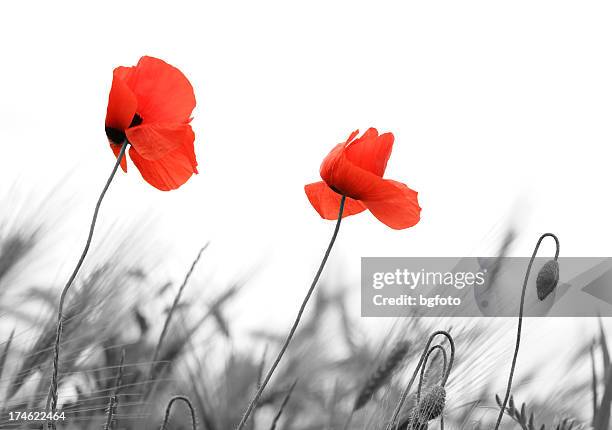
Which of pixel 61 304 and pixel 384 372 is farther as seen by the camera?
pixel 384 372

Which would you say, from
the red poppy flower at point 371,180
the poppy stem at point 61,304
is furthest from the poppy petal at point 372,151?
the poppy stem at point 61,304

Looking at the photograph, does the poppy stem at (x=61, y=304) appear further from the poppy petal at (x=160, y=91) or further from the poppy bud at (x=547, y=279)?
the poppy bud at (x=547, y=279)

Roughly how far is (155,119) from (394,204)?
9 cm

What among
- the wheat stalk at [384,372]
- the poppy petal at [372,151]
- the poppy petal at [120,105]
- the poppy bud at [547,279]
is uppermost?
the poppy petal at [120,105]

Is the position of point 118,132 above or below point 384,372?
above

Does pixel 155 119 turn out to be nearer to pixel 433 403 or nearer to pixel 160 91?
pixel 160 91

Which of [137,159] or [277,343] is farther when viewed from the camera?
[277,343]

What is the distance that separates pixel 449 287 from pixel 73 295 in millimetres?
163

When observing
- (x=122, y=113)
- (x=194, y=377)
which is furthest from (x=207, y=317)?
(x=122, y=113)

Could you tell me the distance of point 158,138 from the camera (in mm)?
320

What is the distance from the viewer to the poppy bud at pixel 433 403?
311mm

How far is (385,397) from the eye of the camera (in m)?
0.37

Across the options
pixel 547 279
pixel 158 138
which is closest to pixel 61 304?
pixel 158 138

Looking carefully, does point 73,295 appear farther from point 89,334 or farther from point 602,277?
point 602,277
